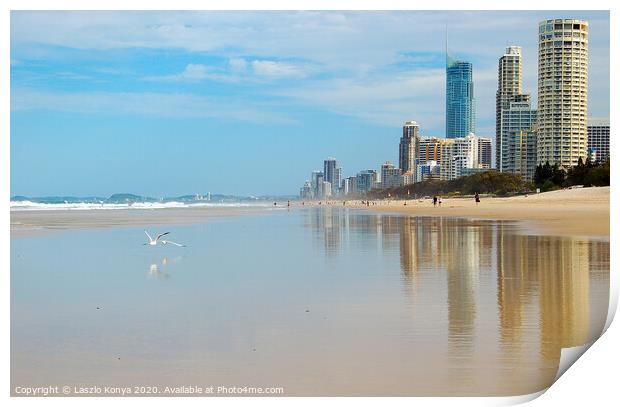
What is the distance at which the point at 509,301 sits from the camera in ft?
21.4

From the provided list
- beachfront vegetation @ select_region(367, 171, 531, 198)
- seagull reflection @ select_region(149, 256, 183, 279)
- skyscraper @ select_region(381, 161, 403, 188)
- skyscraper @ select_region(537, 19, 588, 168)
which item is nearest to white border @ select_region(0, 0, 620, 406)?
seagull reflection @ select_region(149, 256, 183, 279)

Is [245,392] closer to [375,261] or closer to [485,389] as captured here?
[485,389]

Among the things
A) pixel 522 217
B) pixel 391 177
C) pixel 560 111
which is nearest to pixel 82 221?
pixel 522 217

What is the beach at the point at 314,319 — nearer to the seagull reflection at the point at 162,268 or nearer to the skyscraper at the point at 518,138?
the seagull reflection at the point at 162,268

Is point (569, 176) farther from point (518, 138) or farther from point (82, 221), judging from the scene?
point (82, 221)

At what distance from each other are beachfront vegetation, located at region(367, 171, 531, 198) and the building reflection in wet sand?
54.5 m

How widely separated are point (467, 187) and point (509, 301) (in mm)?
78674

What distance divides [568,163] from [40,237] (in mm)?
48554

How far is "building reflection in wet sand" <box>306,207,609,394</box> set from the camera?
4.51m

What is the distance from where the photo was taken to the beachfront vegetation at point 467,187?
2773 inches

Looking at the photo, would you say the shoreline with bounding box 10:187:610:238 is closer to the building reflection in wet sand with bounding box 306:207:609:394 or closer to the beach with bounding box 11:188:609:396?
the building reflection in wet sand with bounding box 306:207:609:394
